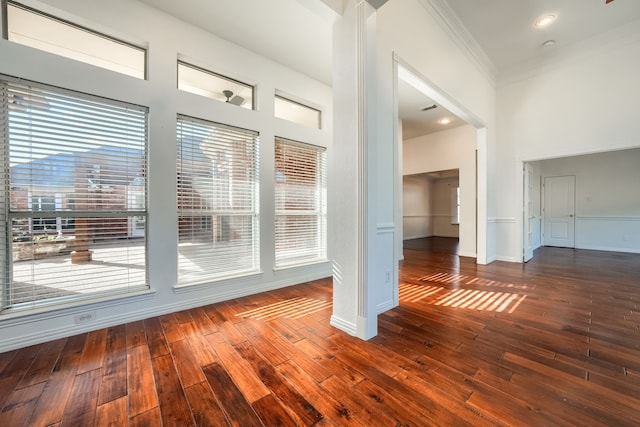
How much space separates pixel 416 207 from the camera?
9516 mm

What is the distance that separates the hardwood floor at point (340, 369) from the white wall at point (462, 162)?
2988 millimetres

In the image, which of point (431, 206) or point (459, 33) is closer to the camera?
point (459, 33)

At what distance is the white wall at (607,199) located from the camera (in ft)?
18.9

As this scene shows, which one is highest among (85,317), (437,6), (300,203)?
(437,6)

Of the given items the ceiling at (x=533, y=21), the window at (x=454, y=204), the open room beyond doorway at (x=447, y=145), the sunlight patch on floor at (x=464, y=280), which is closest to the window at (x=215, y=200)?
the open room beyond doorway at (x=447, y=145)

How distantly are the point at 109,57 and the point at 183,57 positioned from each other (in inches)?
25.8

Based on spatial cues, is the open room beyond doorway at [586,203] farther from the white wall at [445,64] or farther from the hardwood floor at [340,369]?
the hardwood floor at [340,369]

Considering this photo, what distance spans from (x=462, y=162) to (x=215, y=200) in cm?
555

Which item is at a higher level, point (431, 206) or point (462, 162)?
point (462, 162)

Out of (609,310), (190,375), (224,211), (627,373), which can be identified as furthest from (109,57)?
(609,310)

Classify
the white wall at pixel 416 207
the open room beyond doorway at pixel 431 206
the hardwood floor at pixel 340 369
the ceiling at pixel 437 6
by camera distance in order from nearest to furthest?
the hardwood floor at pixel 340 369, the ceiling at pixel 437 6, the white wall at pixel 416 207, the open room beyond doorway at pixel 431 206

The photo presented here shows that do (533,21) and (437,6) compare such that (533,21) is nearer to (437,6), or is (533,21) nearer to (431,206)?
(437,6)

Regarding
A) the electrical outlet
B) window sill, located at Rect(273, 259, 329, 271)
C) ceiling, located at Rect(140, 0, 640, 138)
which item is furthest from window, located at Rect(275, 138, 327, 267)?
the electrical outlet

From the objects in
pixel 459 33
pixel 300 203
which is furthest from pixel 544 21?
pixel 300 203
